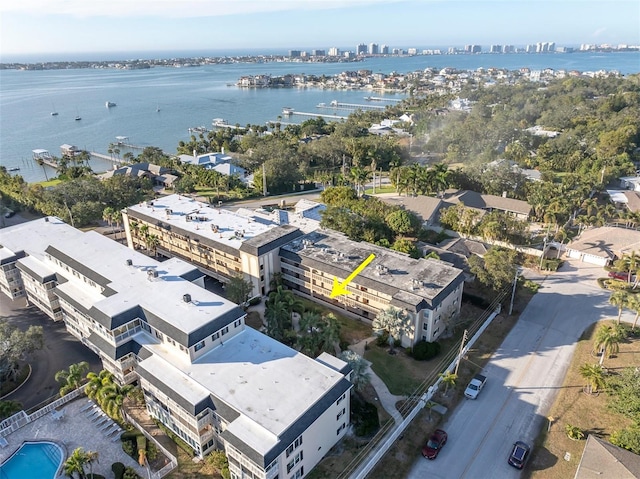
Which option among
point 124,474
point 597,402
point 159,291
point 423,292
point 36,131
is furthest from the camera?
point 36,131

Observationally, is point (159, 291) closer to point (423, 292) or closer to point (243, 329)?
point (243, 329)

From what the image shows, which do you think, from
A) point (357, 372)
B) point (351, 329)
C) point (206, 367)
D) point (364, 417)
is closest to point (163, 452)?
point (206, 367)

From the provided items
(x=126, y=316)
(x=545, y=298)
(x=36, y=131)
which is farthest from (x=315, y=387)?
(x=36, y=131)

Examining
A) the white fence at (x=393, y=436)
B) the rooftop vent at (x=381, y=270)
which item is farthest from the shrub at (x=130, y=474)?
the rooftop vent at (x=381, y=270)

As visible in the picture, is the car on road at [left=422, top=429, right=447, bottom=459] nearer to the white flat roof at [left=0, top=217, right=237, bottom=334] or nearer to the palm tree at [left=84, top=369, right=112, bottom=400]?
the white flat roof at [left=0, top=217, right=237, bottom=334]

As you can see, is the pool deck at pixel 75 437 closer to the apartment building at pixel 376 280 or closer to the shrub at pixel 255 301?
the shrub at pixel 255 301

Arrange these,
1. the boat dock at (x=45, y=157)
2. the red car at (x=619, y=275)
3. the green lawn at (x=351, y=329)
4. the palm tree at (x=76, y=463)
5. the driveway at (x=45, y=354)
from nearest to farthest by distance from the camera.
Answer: the palm tree at (x=76, y=463), the driveway at (x=45, y=354), the green lawn at (x=351, y=329), the red car at (x=619, y=275), the boat dock at (x=45, y=157)

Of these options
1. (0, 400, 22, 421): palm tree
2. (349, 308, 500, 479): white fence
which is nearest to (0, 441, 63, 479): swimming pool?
(0, 400, 22, 421): palm tree
